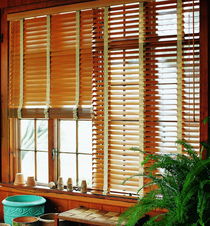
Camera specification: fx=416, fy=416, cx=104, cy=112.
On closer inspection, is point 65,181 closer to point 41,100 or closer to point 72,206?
point 72,206

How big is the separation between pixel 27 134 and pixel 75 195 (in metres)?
0.96

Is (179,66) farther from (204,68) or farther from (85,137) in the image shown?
(85,137)

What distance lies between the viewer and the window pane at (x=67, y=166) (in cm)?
426

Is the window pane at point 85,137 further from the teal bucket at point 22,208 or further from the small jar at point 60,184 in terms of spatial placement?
the teal bucket at point 22,208

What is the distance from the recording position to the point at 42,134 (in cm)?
446

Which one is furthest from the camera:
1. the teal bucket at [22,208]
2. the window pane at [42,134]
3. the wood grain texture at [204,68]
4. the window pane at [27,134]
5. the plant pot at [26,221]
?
the window pane at [27,134]

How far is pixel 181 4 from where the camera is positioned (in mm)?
3533

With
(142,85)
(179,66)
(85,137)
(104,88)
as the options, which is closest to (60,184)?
(85,137)

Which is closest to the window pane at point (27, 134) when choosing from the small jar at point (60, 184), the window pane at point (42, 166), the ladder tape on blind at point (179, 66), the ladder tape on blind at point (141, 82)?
the window pane at point (42, 166)

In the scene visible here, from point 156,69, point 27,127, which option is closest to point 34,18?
point 27,127

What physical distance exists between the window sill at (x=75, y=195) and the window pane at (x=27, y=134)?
1.48 ft

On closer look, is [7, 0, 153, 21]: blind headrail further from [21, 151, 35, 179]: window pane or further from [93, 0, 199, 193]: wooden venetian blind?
[21, 151, 35, 179]: window pane

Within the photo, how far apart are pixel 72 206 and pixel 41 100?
113 cm

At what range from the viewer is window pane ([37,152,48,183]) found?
175 inches
